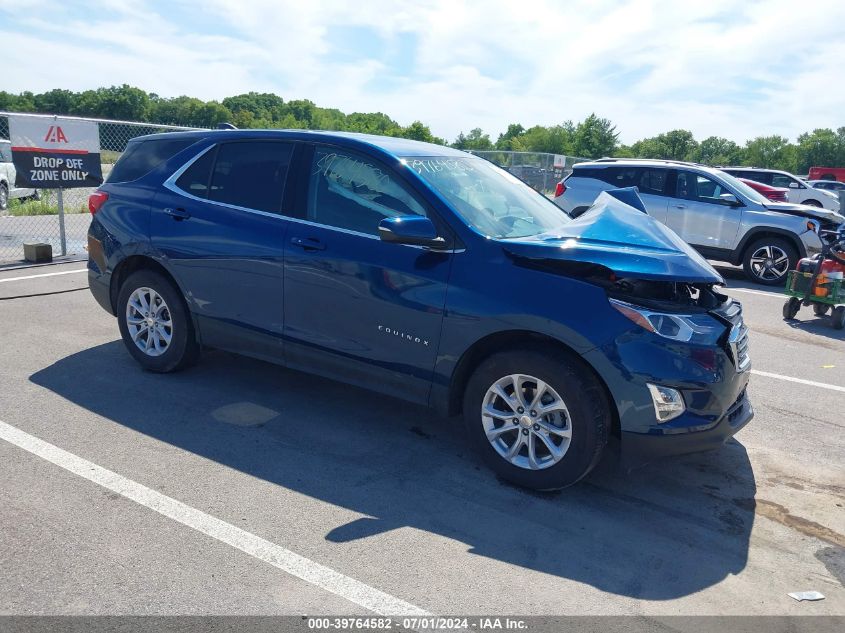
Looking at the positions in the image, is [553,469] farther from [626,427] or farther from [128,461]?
[128,461]

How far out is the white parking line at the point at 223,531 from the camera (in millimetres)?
3021

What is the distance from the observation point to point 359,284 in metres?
4.38

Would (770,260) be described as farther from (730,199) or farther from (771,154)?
(771,154)

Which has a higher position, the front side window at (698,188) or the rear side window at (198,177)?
the front side window at (698,188)

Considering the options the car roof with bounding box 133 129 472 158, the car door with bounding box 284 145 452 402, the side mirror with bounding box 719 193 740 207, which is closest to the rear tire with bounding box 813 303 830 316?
the side mirror with bounding box 719 193 740 207

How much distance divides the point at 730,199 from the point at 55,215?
532 inches

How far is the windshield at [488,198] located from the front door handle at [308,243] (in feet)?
2.42

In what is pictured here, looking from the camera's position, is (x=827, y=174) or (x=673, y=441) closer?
(x=673, y=441)

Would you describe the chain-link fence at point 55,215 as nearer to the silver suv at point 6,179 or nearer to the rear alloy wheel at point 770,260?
the silver suv at point 6,179

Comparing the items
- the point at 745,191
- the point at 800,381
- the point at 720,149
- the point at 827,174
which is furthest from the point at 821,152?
the point at 800,381

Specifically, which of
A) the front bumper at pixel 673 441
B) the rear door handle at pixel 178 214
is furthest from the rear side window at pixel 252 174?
the front bumper at pixel 673 441

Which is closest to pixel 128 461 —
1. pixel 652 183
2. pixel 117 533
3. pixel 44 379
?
pixel 117 533

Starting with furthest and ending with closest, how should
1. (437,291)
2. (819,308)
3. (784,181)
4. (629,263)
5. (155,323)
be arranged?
(784,181) < (819,308) < (155,323) < (437,291) < (629,263)

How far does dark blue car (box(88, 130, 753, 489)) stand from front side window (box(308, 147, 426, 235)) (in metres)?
0.01
